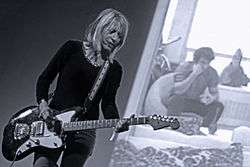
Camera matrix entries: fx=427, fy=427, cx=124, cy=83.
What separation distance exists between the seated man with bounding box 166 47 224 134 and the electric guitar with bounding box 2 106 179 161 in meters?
0.11

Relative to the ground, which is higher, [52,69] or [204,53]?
[204,53]

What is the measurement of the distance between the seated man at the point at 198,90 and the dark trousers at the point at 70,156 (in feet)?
1.24

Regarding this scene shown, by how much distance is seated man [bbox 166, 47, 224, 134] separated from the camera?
5.60 feet

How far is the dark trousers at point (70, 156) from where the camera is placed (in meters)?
1.59

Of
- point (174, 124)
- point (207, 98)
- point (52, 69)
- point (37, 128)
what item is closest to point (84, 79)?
point (52, 69)

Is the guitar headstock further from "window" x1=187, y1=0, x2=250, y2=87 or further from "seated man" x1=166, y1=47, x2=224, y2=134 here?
"window" x1=187, y1=0, x2=250, y2=87

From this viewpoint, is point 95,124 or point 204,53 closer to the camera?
point 95,124

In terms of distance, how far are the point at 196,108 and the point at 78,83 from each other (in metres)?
0.49

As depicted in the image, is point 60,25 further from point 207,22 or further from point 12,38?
point 207,22

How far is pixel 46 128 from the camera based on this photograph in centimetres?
164

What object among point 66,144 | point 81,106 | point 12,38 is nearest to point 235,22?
point 81,106

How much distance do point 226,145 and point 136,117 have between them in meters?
0.38

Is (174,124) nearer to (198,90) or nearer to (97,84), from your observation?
(198,90)

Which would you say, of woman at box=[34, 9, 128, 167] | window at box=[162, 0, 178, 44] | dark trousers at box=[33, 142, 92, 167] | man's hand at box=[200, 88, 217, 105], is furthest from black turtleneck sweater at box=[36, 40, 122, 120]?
man's hand at box=[200, 88, 217, 105]
